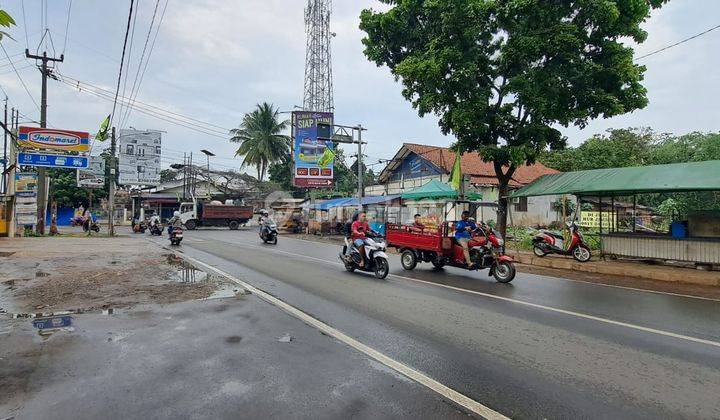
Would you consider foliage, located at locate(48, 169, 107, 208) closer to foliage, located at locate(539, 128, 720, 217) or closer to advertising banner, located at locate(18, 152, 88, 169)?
advertising banner, located at locate(18, 152, 88, 169)

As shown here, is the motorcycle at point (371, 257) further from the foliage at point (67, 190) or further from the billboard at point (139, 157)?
the foliage at point (67, 190)

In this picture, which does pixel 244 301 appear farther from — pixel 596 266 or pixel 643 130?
pixel 643 130

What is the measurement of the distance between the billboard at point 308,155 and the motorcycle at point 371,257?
2525 centimetres

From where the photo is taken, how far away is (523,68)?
608 inches

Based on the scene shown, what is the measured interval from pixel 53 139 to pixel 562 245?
88.9 ft

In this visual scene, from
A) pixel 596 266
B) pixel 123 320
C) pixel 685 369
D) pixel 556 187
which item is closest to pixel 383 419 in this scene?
pixel 685 369

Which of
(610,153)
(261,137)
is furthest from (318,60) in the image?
(610,153)

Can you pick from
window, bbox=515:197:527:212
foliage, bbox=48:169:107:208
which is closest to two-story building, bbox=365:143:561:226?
window, bbox=515:197:527:212

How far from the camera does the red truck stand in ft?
121

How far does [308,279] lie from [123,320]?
181 inches

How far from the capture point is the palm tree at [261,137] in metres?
48.1

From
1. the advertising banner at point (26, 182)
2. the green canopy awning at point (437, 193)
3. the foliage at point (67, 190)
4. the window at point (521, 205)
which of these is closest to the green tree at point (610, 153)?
the window at point (521, 205)

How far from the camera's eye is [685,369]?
14.8 ft

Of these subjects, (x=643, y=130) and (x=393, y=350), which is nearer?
(x=393, y=350)
